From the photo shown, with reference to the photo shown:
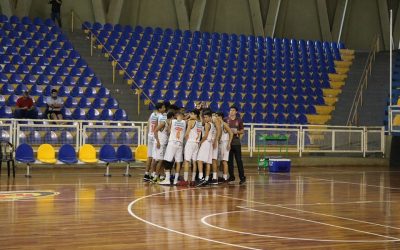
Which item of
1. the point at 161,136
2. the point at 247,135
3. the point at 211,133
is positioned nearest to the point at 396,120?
the point at 247,135

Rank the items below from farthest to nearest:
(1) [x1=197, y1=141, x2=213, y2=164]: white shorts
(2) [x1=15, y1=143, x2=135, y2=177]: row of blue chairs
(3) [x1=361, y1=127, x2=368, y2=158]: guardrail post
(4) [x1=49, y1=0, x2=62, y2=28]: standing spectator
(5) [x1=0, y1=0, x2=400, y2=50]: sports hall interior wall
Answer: (5) [x1=0, y1=0, x2=400, y2=50]: sports hall interior wall → (4) [x1=49, y1=0, x2=62, y2=28]: standing spectator → (3) [x1=361, y1=127, x2=368, y2=158]: guardrail post → (2) [x1=15, y1=143, x2=135, y2=177]: row of blue chairs → (1) [x1=197, y1=141, x2=213, y2=164]: white shorts

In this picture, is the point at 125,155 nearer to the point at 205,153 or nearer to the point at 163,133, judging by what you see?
the point at 163,133

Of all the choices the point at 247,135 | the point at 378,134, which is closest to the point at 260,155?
the point at 247,135

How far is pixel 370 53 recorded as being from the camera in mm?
30547

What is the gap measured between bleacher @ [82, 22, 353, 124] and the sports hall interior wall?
1914mm

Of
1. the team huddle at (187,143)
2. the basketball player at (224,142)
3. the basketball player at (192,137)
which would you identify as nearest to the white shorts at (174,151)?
the team huddle at (187,143)

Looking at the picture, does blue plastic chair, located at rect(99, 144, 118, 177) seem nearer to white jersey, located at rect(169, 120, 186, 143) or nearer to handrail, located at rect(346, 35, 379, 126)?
white jersey, located at rect(169, 120, 186, 143)

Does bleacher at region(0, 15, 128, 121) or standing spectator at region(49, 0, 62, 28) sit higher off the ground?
standing spectator at region(49, 0, 62, 28)

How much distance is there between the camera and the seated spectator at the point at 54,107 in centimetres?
1984

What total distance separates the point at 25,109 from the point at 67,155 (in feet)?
10.4

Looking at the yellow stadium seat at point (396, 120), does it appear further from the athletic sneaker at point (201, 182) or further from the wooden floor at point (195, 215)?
the athletic sneaker at point (201, 182)

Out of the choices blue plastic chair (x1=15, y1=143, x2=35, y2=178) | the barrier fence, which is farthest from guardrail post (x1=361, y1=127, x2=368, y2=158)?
blue plastic chair (x1=15, y1=143, x2=35, y2=178)

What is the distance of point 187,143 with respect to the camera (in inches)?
575

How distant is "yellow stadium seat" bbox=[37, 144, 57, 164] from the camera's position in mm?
16578
